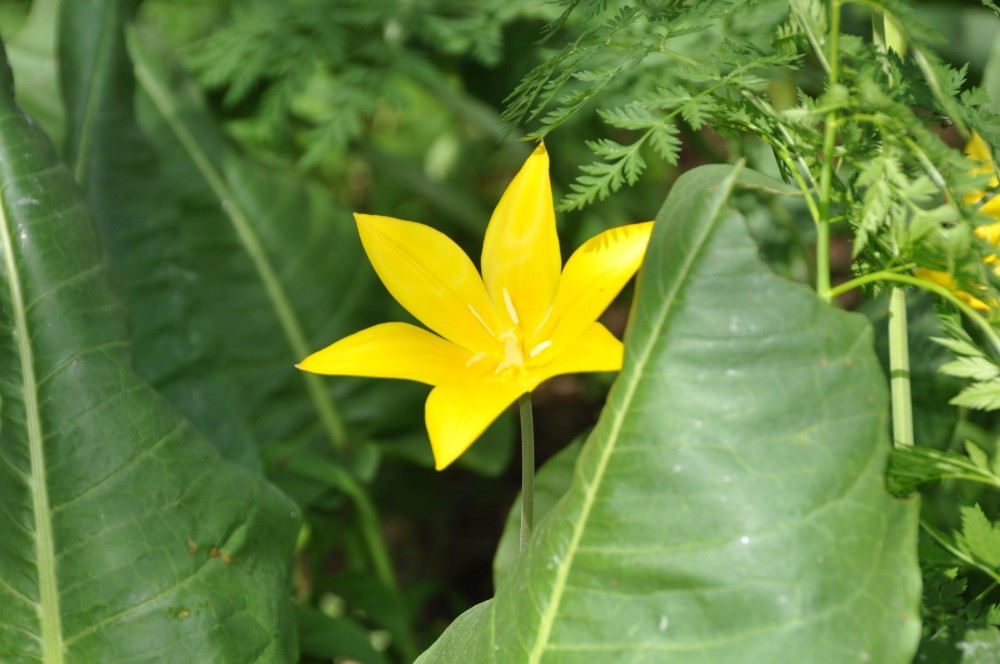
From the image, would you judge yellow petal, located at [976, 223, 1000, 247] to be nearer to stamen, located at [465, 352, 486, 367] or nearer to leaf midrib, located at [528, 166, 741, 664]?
leaf midrib, located at [528, 166, 741, 664]

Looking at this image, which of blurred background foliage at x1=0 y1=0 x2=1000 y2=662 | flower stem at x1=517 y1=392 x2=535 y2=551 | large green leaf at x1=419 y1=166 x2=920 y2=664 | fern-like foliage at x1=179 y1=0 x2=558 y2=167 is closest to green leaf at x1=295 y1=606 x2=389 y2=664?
blurred background foliage at x1=0 y1=0 x2=1000 y2=662

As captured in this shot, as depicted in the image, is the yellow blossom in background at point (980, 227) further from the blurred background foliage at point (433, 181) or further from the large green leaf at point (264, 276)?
the large green leaf at point (264, 276)

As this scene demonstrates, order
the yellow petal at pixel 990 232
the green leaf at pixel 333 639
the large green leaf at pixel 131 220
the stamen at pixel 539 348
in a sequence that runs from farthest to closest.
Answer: the large green leaf at pixel 131 220 < the green leaf at pixel 333 639 < the yellow petal at pixel 990 232 < the stamen at pixel 539 348

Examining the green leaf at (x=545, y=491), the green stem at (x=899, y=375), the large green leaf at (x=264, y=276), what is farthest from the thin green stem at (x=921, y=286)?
the large green leaf at (x=264, y=276)

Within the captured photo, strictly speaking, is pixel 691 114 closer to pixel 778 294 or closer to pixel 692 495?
pixel 778 294

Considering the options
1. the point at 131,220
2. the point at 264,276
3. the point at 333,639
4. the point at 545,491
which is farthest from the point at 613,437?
the point at 264,276

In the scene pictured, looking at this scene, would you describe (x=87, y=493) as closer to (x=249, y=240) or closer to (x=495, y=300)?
(x=495, y=300)
